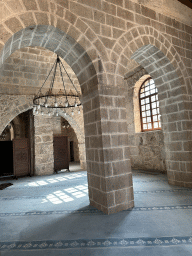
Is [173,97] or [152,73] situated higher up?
[152,73]

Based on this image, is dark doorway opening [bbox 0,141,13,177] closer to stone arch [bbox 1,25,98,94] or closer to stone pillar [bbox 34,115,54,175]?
stone pillar [bbox 34,115,54,175]

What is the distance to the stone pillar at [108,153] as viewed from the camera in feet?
8.66

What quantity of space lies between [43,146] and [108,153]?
504 cm

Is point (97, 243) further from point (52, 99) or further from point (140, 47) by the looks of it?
point (52, 99)

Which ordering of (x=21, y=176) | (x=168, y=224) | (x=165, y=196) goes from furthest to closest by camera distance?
(x=21, y=176) < (x=165, y=196) < (x=168, y=224)

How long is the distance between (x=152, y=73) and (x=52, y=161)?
5.11 m

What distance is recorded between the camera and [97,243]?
187cm

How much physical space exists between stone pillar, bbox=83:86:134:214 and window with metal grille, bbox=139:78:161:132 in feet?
11.0

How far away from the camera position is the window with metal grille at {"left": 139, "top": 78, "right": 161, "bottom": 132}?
5.88 metres

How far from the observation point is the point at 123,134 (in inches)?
113

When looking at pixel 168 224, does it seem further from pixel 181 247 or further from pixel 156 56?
pixel 156 56

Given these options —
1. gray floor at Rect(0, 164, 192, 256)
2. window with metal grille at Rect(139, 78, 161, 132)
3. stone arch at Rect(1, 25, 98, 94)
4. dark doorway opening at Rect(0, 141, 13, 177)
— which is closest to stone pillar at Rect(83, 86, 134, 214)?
gray floor at Rect(0, 164, 192, 256)

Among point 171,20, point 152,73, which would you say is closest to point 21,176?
point 152,73

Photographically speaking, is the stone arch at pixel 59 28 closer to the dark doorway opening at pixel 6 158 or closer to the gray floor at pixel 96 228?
the gray floor at pixel 96 228
